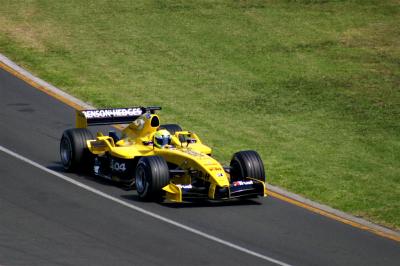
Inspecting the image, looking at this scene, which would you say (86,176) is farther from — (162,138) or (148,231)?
(148,231)

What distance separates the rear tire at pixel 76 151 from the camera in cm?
2014

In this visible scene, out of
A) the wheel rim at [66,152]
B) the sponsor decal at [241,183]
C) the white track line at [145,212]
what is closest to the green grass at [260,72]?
the sponsor decal at [241,183]

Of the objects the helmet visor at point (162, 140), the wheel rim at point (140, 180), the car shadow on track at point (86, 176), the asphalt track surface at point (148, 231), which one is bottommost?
the asphalt track surface at point (148, 231)

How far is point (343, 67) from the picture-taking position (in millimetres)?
31703

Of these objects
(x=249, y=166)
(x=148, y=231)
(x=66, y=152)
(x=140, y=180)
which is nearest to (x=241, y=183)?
(x=249, y=166)

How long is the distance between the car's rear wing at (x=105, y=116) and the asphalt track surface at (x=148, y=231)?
45.1 inches

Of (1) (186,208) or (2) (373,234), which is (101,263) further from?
(2) (373,234)

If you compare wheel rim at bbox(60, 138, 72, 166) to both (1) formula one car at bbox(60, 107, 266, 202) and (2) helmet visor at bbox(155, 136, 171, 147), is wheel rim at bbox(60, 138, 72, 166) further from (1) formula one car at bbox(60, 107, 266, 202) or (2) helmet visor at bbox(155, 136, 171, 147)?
(2) helmet visor at bbox(155, 136, 171, 147)

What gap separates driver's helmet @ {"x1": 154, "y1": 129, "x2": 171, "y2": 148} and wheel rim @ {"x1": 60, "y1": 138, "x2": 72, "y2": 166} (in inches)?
77.3

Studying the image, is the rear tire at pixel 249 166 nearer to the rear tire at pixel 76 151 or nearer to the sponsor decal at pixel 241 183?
the sponsor decal at pixel 241 183

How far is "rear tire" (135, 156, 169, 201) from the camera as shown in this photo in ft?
58.9

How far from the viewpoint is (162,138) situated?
63.1 feet

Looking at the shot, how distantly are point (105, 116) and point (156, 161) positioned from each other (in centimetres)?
333

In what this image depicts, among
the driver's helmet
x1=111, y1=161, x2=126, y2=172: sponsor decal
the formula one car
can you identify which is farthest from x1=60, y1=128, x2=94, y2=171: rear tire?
the driver's helmet
